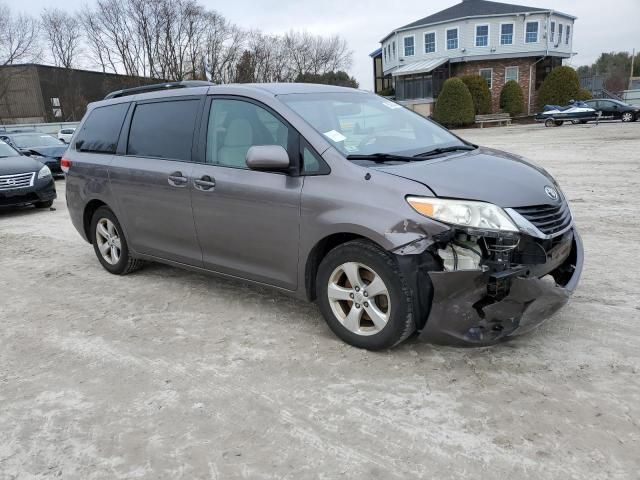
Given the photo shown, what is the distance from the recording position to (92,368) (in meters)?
3.62

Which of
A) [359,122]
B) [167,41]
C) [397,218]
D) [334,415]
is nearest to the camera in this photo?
[334,415]

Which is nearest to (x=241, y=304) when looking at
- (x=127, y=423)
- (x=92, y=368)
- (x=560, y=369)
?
(x=92, y=368)

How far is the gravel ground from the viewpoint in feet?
8.42

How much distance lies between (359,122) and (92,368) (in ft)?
8.64

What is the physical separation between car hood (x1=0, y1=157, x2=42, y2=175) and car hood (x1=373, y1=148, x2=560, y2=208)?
864cm

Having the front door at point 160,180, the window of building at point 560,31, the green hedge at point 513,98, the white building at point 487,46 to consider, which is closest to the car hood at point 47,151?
the front door at point 160,180

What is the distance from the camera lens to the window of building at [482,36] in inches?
1638

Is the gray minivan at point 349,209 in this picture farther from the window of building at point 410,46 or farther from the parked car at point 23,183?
the window of building at point 410,46

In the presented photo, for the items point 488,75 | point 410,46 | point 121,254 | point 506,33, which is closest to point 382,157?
Result: point 121,254

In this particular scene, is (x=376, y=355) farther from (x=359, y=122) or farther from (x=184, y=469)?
(x=359, y=122)

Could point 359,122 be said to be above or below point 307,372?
above

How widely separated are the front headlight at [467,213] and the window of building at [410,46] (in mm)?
45218

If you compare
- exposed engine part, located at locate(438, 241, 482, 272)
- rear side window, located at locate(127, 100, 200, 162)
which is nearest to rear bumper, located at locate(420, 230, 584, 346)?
exposed engine part, located at locate(438, 241, 482, 272)

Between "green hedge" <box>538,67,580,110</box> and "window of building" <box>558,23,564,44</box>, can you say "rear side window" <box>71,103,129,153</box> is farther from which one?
"window of building" <box>558,23,564,44</box>
